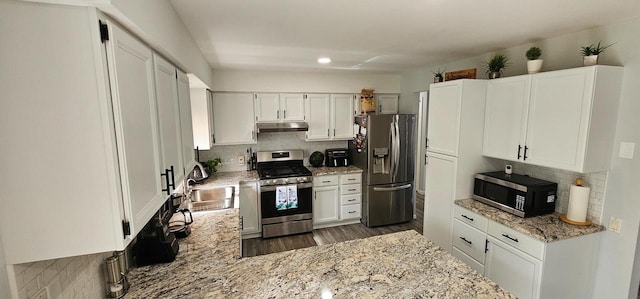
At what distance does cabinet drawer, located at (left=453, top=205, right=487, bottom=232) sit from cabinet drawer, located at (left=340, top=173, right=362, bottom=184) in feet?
5.46

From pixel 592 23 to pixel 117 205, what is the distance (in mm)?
3115

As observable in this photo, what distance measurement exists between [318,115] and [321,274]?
3085 mm

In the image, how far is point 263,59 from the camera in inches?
126

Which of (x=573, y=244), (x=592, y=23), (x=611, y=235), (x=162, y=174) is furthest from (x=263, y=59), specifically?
(x=611, y=235)

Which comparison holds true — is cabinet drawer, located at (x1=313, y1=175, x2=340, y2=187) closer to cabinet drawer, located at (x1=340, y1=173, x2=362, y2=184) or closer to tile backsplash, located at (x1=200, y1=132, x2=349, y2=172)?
cabinet drawer, located at (x1=340, y1=173, x2=362, y2=184)

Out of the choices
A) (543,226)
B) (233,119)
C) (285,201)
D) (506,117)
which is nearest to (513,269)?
(543,226)

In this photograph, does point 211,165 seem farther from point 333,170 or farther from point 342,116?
point 342,116

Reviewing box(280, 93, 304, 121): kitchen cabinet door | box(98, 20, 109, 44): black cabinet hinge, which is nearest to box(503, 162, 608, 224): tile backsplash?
box(280, 93, 304, 121): kitchen cabinet door

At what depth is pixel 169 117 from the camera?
1.59 meters

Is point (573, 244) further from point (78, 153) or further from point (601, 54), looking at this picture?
point (78, 153)

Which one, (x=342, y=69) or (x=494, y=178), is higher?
(x=342, y=69)

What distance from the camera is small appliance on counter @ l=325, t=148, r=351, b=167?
4523 millimetres

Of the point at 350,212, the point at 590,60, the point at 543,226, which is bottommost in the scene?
the point at 350,212

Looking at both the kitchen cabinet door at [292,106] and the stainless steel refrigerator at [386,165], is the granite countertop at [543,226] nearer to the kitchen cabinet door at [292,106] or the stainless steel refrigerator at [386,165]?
the stainless steel refrigerator at [386,165]
